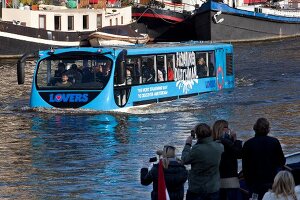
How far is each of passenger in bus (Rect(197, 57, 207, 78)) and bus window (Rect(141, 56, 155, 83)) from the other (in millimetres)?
2682

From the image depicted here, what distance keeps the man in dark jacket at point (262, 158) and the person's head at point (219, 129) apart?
31 cm

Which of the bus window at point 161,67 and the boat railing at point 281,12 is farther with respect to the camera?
the boat railing at point 281,12

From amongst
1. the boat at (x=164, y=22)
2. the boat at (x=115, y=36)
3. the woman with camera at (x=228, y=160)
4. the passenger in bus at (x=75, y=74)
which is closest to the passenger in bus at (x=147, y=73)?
the passenger in bus at (x=75, y=74)

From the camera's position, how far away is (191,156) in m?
11.7

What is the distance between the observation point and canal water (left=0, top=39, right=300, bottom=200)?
1706cm

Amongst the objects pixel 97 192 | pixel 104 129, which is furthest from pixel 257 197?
pixel 104 129

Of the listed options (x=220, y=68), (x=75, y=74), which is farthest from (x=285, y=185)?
(x=220, y=68)

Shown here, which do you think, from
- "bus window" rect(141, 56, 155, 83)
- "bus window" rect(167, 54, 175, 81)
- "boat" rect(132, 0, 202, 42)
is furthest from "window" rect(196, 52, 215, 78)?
"boat" rect(132, 0, 202, 42)

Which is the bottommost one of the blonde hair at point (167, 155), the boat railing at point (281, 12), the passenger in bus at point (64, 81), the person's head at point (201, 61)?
the blonde hair at point (167, 155)

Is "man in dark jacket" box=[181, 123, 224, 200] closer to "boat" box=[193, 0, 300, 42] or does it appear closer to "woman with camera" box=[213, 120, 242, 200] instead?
"woman with camera" box=[213, 120, 242, 200]

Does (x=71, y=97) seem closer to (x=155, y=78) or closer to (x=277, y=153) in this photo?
(x=155, y=78)

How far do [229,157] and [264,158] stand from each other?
0.46 meters

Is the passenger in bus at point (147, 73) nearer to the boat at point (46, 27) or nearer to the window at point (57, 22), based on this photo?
the boat at point (46, 27)

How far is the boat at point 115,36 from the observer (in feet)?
168
